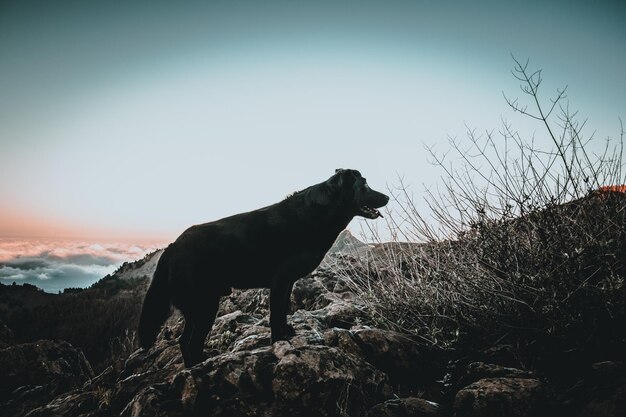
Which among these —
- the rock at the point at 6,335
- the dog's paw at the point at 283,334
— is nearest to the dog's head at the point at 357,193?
the dog's paw at the point at 283,334

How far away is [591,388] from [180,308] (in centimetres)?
380

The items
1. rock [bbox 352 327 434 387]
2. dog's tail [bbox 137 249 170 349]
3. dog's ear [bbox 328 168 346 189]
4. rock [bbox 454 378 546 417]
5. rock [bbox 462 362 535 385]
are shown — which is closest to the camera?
rock [bbox 454 378 546 417]

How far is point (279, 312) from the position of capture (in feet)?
11.3

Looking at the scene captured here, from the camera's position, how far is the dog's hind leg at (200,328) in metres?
3.49

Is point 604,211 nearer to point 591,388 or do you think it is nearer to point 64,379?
point 591,388

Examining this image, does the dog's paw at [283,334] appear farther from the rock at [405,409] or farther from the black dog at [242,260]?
the rock at [405,409]

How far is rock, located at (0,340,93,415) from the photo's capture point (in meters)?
5.73

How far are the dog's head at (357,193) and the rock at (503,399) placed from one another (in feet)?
8.11

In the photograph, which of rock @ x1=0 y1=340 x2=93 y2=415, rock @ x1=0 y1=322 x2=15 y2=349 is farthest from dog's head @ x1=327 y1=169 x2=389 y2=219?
rock @ x1=0 y1=322 x2=15 y2=349

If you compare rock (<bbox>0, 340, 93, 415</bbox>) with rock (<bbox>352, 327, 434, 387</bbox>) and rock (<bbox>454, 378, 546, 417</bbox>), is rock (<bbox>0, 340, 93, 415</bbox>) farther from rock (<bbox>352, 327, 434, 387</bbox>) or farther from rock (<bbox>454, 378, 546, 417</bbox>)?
rock (<bbox>454, 378, 546, 417</bbox>)

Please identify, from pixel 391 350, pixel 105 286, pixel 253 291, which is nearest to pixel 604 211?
pixel 391 350

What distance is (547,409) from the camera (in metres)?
2.08

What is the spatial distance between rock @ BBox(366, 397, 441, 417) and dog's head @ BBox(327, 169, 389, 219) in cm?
246

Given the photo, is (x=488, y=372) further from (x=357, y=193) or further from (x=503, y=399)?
(x=357, y=193)
